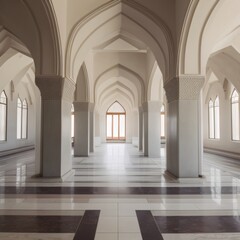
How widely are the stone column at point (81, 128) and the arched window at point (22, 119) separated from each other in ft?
18.9

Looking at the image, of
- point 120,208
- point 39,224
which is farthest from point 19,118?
point 39,224

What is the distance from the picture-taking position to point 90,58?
12.3 m

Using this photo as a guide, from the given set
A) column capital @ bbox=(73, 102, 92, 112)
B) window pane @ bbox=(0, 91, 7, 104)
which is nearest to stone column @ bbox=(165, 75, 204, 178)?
column capital @ bbox=(73, 102, 92, 112)

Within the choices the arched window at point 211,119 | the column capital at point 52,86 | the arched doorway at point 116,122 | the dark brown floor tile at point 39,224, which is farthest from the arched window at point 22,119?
the dark brown floor tile at point 39,224

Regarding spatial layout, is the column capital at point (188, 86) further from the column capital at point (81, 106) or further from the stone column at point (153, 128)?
the column capital at point (81, 106)

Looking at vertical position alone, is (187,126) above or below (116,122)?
below

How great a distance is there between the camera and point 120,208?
4195 millimetres

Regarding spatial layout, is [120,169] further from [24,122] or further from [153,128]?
[24,122]

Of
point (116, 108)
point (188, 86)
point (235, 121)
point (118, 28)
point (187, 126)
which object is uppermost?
point (118, 28)

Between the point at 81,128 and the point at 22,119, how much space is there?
251 inches

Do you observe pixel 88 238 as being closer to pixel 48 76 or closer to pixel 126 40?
pixel 48 76

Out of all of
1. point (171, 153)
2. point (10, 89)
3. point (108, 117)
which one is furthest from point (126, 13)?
point (108, 117)

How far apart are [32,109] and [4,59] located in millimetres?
8973

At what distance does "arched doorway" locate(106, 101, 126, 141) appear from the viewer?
26.3 meters
